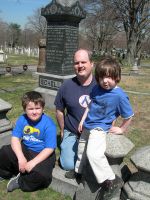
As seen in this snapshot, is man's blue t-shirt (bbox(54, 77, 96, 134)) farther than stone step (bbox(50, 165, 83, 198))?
Yes

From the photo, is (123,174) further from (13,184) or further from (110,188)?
(13,184)

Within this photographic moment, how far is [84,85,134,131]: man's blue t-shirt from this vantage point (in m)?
3.47

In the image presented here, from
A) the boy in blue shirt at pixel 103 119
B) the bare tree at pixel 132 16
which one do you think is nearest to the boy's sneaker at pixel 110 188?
the boy in blue shirt at pixel 103 119

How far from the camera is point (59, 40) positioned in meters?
8.47

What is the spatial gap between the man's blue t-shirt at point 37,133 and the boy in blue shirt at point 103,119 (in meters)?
0.40

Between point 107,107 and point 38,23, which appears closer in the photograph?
point 107,107

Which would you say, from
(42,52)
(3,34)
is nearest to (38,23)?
(3,34)

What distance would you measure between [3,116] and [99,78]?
6.51 ft

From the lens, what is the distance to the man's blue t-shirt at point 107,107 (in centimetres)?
347

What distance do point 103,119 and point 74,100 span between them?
0.88 meters

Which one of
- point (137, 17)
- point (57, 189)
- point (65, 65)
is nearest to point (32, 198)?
point (57, 189)

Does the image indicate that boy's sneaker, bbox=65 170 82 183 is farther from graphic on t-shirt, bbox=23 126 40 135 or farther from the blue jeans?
graphic on t-shirt, bbox=23 126 40 135

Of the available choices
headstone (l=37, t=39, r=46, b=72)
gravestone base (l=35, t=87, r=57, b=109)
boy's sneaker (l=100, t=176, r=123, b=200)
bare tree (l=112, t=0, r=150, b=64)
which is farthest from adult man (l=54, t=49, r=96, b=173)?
bare tree (l=112, t=0, r=150, b=64)

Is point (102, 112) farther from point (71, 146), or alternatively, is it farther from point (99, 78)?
point (71, 146)
